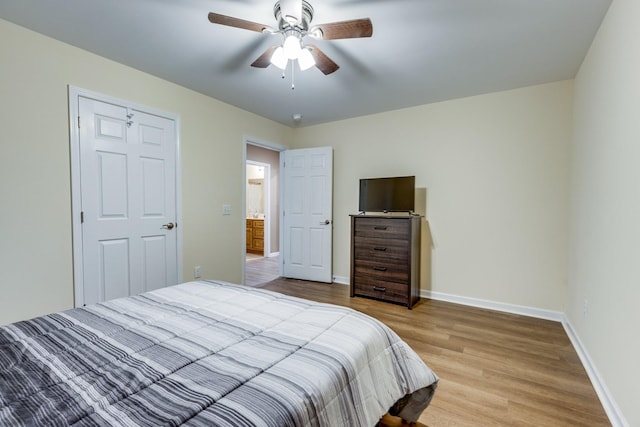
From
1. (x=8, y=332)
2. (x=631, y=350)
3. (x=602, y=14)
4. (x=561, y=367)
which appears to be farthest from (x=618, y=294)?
(x=8, y=332)

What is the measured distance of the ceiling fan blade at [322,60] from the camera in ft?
6.54

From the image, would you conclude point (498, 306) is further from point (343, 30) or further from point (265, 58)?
point (265, 58)

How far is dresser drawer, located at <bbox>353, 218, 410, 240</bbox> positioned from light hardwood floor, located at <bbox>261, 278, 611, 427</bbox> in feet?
2.72

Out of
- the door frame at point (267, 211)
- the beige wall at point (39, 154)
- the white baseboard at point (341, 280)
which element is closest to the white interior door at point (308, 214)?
the white baseboard at point (341, 280)

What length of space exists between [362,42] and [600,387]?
2.83 meters

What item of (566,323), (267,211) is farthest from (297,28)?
(267,211)

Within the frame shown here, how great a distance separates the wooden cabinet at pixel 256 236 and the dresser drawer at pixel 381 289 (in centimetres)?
381

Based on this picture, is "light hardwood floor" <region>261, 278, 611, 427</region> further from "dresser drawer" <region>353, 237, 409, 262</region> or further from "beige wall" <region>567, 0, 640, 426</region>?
"dresser drawer" <region>353, 237, 409, 262</region>

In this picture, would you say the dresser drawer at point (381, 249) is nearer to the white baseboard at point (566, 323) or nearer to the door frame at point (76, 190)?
the white baseboard at point (566, 323)

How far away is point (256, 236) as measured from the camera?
7.07 meters

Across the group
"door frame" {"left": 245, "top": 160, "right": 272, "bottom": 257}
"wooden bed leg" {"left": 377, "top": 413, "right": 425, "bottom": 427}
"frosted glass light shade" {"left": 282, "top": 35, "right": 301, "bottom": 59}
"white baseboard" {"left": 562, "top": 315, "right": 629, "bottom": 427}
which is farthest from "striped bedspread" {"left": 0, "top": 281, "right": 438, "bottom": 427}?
"door frame" {"left": 245, "top": 160, "right": 272, "bottom": 257}

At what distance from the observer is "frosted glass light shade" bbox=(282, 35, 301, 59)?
1.79 metres

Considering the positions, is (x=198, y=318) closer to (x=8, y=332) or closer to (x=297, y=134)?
(x=8, y=332)

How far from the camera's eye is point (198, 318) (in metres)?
1.37
